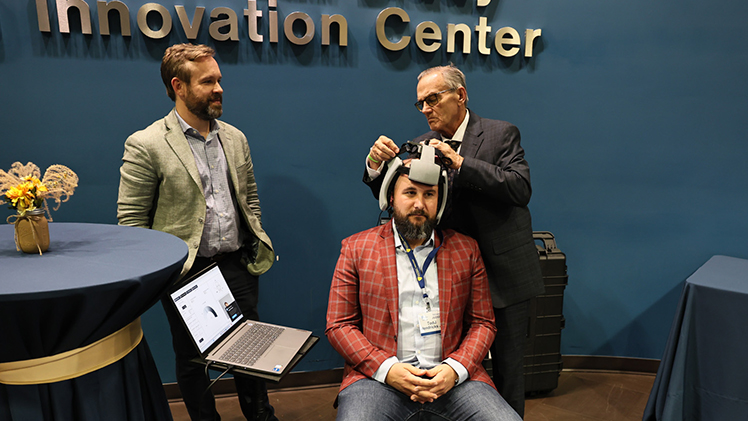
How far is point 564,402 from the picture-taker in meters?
3.18

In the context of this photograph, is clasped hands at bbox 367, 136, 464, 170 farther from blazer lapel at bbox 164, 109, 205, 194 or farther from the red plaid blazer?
blazer lapel at bbox 164, 109, 205, 194

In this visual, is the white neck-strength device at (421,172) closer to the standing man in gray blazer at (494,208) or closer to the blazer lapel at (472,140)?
the standing man in gray blazer at (494,208)

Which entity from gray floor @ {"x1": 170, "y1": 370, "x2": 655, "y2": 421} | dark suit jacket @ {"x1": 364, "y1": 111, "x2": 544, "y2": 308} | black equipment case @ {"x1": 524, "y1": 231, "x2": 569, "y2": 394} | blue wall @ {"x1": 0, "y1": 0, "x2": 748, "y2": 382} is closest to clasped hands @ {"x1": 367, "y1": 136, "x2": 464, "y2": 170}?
dark suit jacket @ {"x1": 364, "y1": 111, "x2": 544, "y2": 308}

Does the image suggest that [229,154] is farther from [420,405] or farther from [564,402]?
[564,402]

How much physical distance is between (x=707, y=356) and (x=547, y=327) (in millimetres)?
924

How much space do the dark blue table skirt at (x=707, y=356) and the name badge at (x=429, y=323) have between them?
1.57m

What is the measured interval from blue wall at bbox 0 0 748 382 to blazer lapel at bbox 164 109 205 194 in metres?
0.69

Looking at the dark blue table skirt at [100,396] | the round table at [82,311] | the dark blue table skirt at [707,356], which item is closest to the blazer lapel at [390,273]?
the round table at [82,311]

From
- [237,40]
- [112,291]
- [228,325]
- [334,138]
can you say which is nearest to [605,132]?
[334,138]

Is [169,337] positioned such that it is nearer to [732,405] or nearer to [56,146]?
[56,146]

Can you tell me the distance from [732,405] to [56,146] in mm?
4010

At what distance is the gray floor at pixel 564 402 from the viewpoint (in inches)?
118

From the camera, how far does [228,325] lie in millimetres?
1938

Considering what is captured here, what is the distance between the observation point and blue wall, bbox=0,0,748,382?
273cm
